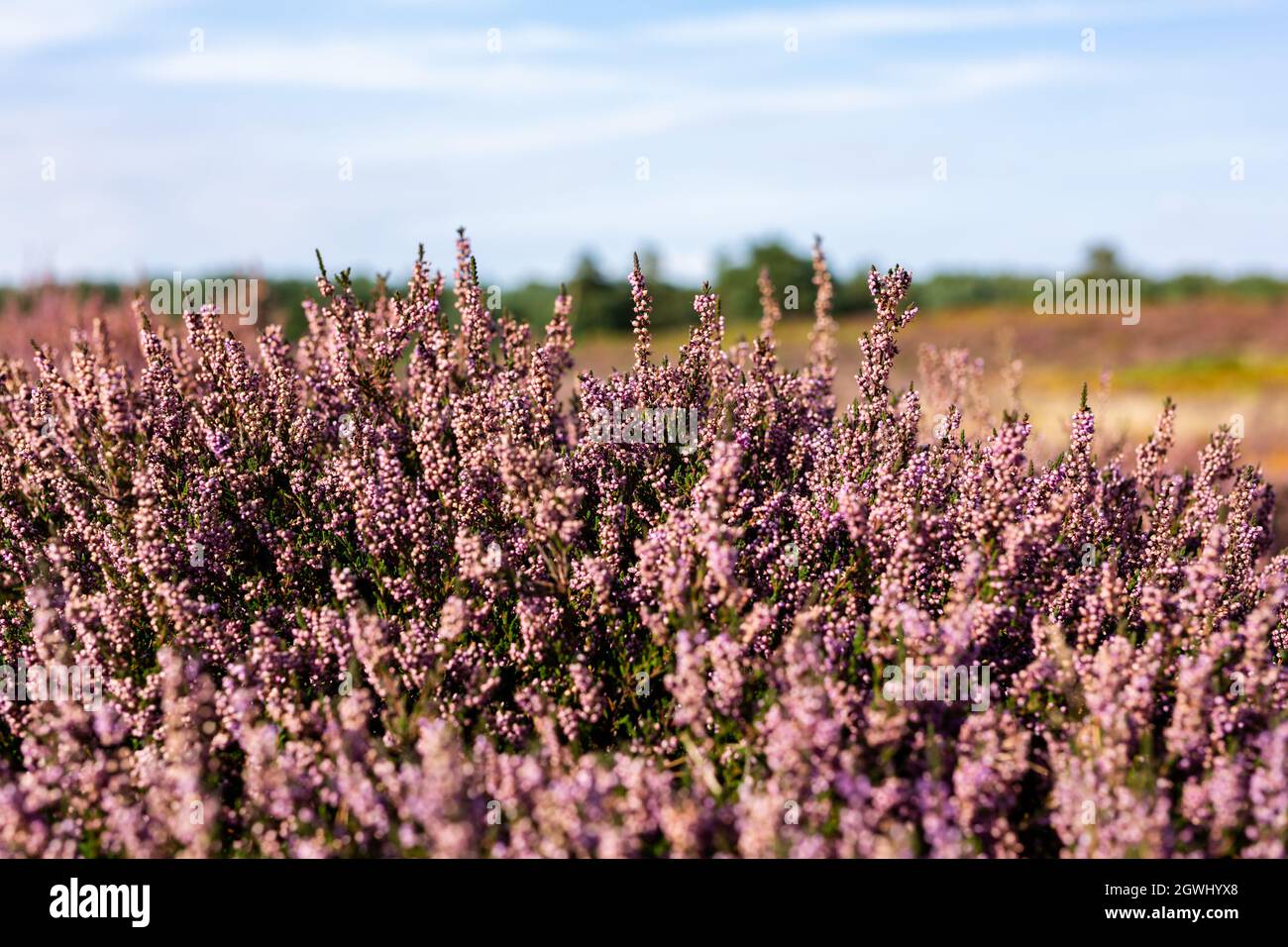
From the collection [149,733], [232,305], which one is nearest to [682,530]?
[149,733]

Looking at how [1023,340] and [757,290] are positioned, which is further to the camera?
[757,290]

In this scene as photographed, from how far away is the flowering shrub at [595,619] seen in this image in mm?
2928

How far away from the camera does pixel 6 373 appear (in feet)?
17.2

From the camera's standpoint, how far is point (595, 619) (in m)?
3.92

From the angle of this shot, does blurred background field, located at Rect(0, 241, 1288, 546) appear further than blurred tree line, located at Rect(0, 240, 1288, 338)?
No

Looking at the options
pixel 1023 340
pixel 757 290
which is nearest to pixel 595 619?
pixel 1023 340

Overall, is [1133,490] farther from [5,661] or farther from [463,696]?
[5,661]

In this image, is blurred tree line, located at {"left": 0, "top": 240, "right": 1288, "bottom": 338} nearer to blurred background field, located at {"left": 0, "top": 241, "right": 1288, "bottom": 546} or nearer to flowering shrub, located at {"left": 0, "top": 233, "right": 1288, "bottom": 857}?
blurred background field, located at {"left": 0, "top": 241, "right": 1288, "bottom": 546}

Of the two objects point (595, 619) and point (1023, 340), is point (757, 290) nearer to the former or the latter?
point (1023, 340)

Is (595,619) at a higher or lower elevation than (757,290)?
lower

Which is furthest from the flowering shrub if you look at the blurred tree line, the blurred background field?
the blurred tree line

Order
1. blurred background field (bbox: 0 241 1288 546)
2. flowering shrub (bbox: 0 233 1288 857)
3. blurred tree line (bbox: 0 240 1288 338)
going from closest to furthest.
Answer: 1. flowering shrub (bbox: 0 233 1288 857)
2. blurred background field (bbox: 0 241 1288 546)
3. blurred tree line (bbox: 0 240 1288 338)

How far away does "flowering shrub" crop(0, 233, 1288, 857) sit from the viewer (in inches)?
115
